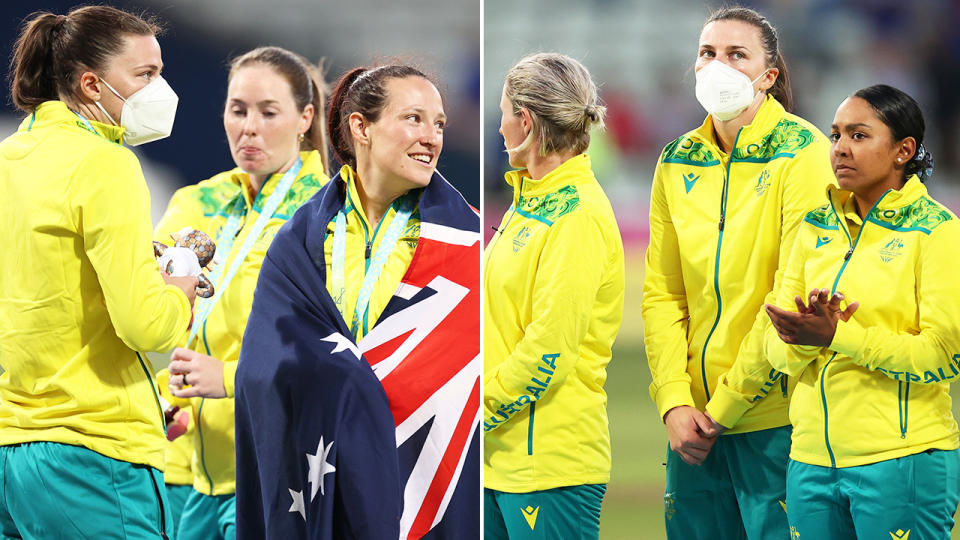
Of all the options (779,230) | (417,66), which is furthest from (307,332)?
(779,230)

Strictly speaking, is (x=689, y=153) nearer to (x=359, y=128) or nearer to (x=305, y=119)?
(x=359, y=128)

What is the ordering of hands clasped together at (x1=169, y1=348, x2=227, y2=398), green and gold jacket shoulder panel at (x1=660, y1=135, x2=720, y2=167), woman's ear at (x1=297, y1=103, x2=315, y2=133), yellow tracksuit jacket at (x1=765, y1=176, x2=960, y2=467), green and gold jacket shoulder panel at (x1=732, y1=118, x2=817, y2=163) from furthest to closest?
woman's ear at (x1=297, y1=103, x2=315, y2=133) < hands clasped together at (x1=169, y1=348, x2=227, y2=398) < green and gold jacket shoulder panel at (x1=660, y1=135, x2=720, y2=167) < green and gold jacket shoulder panel at (x1=732, y1=118, x2=817, y2=163) < yellow tracksuit jacket at (x1=765, y1=176, x2=960, y2=467)

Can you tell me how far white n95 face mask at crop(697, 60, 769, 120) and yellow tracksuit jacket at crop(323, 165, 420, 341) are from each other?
82 cm

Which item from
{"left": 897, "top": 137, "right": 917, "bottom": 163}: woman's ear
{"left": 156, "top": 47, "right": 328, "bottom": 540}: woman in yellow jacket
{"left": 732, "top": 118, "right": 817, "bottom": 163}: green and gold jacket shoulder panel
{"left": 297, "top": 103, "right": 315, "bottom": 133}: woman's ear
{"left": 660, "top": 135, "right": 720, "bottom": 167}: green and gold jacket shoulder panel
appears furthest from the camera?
{"left": 297, "top": 103, "right": 315, "bottom": 133}: woman's ear

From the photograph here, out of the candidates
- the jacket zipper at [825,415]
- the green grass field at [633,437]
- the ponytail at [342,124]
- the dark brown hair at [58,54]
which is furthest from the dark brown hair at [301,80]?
the jacket zipper at [825,415]

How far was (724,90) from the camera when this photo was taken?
281 cm

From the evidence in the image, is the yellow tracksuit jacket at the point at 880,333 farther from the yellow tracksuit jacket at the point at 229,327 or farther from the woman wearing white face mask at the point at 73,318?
the yellow tracksuit jacket at the point at 229,327

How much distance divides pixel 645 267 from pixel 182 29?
77.7 inches

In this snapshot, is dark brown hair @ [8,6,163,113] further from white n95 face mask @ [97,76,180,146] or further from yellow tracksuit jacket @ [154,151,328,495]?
yellow tracksuit jacket @ [154,151,328,495]

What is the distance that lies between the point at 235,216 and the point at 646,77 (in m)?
1.61

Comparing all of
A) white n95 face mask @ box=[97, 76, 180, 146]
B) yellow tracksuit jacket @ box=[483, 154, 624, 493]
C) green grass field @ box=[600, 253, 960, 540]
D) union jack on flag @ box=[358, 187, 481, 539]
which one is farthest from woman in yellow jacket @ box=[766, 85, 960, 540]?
white n95 face mask @ box=[97, 76, 180, 146]

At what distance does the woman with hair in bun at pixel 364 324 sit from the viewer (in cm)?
289

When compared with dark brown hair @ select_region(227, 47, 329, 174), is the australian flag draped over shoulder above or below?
below

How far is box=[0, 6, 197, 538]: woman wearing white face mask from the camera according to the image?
2.66 m
